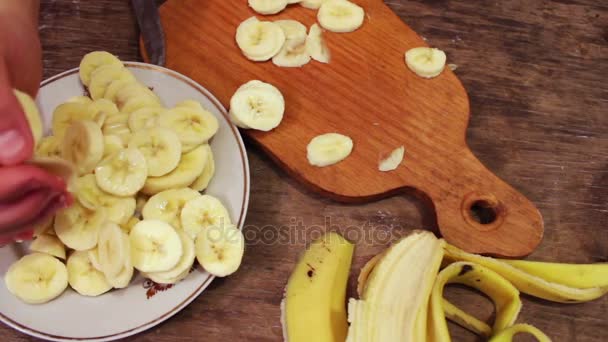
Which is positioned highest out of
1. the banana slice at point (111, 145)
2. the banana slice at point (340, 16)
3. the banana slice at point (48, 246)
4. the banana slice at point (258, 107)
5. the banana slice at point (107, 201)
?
the banana slice at point (340, 16)

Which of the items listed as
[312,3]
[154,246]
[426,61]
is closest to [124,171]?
[154,246]

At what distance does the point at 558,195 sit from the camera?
62.6 inches

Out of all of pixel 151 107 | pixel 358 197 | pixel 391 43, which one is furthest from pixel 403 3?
pixel 151 107

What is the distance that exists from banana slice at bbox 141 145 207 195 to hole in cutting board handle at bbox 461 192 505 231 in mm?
626

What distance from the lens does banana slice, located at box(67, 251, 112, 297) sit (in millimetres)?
1320

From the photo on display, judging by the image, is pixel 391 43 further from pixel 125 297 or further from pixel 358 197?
pixel 125 297

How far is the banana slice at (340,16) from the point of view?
1672mm

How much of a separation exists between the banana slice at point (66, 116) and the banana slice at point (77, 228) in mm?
231

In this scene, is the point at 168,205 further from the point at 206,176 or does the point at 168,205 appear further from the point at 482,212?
the point at 482,212

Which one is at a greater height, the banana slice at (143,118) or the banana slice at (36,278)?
the banana slice at (143,118)

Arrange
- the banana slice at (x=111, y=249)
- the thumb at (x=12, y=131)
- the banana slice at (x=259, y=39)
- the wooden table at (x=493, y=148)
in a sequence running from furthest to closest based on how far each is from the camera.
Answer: the banana slice at (x=259, y=39)
the wooden table at (x=493, y=148)
the banana slice at (x=111, y=249)
the thumb at (x=12, y=131)

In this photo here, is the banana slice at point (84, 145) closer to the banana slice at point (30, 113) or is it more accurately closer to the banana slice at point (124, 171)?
the banana slice at point (124, 171)

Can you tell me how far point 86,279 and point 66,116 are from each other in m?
0.39

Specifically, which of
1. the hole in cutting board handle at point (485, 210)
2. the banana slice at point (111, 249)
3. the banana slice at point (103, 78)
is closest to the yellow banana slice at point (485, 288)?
the hole in cutting board handle at point (485, 210)
